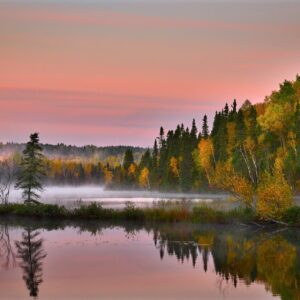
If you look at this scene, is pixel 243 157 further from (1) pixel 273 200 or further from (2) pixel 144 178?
(2) pixel 144 178

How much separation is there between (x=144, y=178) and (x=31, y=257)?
14234 cm

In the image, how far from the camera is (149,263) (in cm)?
3131

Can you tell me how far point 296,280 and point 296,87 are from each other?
73.4m

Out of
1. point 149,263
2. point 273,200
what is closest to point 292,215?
point 273,200

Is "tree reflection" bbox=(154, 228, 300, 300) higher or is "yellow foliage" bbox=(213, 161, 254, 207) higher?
"yellow foliage" bbox=(213, 161, 254, 207)

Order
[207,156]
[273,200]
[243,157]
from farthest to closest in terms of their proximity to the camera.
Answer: [207,156], [243,157], [273,200]

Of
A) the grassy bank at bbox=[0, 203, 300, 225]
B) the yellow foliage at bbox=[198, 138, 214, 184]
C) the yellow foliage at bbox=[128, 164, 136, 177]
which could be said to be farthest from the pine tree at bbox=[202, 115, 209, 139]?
the grassy bank at bbox=[0, 203, 300, 225]

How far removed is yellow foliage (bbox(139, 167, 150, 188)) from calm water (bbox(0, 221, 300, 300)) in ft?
415

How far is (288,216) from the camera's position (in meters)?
45.3

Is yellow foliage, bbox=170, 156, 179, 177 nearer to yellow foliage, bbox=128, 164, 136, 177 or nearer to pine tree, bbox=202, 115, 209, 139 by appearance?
pine tree, bbox=202, 115, 209, 139

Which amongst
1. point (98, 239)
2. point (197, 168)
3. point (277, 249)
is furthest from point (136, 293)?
point (197, 168)

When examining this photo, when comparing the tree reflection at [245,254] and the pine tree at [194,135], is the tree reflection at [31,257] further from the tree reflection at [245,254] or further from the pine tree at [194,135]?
the pine tree at [194,135]

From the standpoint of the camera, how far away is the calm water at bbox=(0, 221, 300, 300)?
24.8m

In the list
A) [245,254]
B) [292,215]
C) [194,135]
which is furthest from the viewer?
[194,135]
